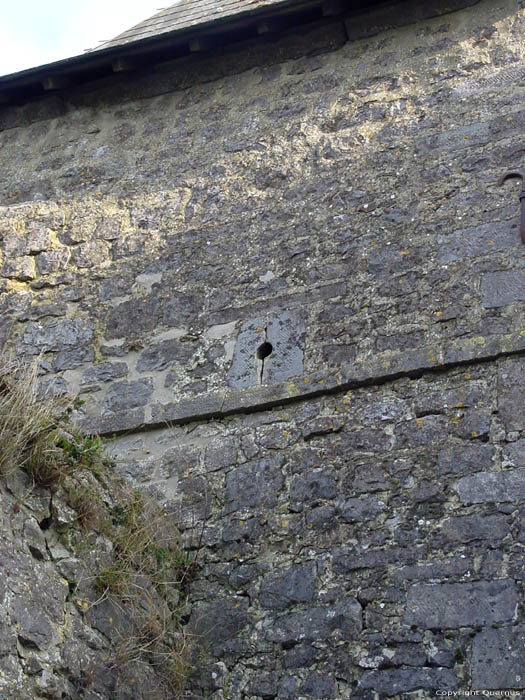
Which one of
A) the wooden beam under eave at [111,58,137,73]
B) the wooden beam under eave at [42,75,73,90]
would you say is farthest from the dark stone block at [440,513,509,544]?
the wooden beam under eave at [42,75,73,90]

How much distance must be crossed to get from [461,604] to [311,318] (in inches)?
66.9

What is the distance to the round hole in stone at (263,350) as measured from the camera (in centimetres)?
528

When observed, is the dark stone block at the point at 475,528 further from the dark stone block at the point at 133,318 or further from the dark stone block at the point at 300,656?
the dark stone block at the point at 133,318

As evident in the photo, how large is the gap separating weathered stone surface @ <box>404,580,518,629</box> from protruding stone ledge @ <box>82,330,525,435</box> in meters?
1.07

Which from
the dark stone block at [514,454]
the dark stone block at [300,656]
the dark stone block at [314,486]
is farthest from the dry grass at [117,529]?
the dark stone block at [514,454]

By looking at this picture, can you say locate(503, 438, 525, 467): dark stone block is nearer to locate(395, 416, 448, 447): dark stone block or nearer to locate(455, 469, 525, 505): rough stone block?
locate(455, 469, 525, 505): rough stone block

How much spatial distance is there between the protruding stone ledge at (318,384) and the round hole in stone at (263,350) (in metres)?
0.21

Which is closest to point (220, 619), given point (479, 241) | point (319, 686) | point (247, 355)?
point (319, 686)

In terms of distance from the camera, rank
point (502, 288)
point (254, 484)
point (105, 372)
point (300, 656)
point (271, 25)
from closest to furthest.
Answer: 1. point (300, 656)
2. point (254, 484)
3. point (502, 288)
4. point (105, 372)
5. point (271, 25)

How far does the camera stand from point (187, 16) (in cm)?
677

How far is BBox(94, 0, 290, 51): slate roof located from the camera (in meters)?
6.40

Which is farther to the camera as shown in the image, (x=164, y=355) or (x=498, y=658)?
(x=164, y=355)

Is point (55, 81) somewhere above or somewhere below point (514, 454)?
above

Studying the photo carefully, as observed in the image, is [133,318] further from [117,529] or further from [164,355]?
[117,529]
